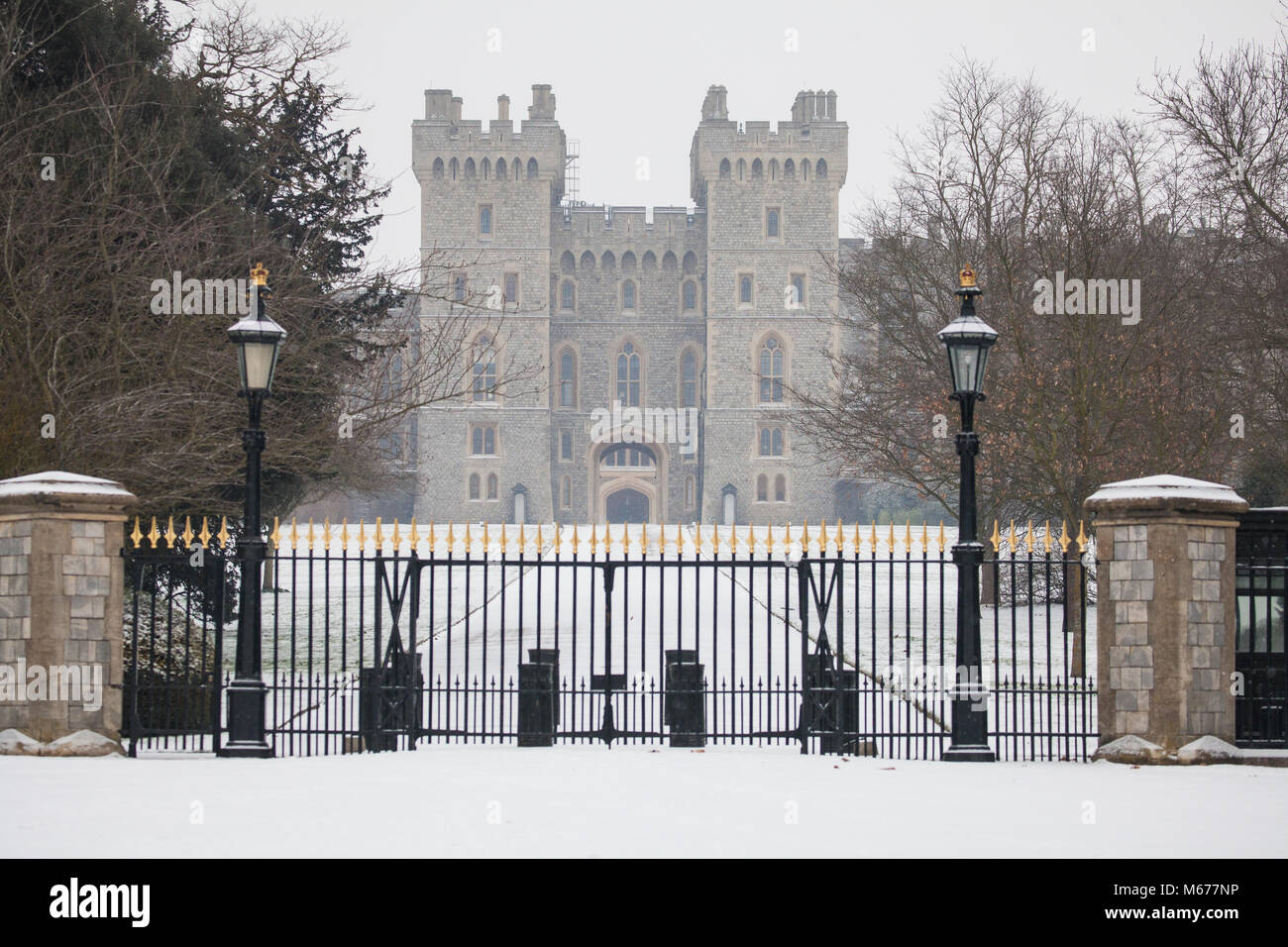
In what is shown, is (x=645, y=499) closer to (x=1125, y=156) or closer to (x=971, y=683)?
(x=1125, y=156)

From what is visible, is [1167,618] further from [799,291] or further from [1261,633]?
[799,291]

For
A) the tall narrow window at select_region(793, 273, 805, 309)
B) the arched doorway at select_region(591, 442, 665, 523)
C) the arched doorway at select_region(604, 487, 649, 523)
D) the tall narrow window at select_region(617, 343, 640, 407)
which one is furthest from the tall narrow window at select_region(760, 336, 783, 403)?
the arched doorway at select_region(604, 487, 649, 523)

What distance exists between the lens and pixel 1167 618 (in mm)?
9570

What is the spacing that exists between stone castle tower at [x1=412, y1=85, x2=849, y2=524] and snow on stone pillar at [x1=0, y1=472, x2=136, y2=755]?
50.8m

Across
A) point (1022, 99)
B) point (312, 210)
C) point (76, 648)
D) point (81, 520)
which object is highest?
point (1022, 99)

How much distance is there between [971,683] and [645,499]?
55.7 m

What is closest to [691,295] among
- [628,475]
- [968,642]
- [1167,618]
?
[628,475]

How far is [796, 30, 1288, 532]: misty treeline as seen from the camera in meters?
17.6

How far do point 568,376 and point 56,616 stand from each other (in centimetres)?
5499

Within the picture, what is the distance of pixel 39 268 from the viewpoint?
1314 cm

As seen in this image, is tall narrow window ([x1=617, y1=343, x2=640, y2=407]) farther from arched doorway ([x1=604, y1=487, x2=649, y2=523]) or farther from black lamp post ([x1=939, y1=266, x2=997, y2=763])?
black lamp post ([x1=939, y1=266, x2=997, y2=763])

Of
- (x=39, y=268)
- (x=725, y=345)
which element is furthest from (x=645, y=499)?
(x=39, y=268)

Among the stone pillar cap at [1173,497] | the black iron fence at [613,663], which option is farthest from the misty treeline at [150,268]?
the stone pillar cap at [1173,497]

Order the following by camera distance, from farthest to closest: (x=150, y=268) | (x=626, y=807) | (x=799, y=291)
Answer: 1. (x=799, y=291)
2. (x=150, y=268)
3. (x=626, y=807)
